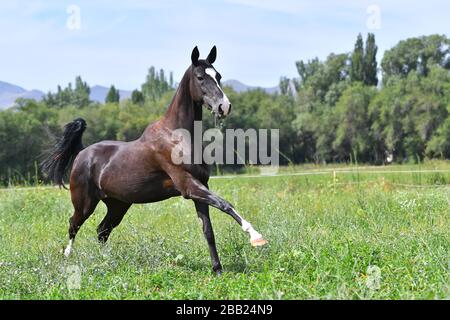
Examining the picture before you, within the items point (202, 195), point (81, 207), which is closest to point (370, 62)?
point (81, 207)

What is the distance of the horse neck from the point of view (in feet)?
20.1

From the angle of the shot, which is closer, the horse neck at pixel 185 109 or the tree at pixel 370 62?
the horse neck at pixel 185 109

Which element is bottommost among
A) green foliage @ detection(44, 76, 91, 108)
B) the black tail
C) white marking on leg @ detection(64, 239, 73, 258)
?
white marking on leg @ detection(64, 239, 73, 258)

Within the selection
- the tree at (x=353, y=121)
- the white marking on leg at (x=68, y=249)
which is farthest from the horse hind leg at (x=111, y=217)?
the tree at (x=353, y=121)

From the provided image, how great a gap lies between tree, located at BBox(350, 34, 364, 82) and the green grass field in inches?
2759

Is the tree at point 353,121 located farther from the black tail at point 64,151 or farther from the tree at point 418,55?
the black tail at point 64,151

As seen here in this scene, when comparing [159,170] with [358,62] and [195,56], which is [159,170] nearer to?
[195,56]

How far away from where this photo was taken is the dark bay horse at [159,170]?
582cm

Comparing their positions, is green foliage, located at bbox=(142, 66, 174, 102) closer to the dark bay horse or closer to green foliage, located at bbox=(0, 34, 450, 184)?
green foliage, located at bbox=(0, 34, 450, 184)

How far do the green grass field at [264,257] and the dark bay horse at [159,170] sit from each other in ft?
1.49

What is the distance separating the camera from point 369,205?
934 cm

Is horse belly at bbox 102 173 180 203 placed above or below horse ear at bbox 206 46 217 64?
below

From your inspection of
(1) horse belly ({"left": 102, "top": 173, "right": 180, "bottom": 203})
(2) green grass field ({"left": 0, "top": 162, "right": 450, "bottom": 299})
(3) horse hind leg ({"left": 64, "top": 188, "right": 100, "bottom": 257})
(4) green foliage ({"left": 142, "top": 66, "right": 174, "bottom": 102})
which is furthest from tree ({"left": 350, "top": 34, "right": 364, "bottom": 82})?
(1) horse belly ({"left": 102, "top": 173, "right": 180, "bottom": 203})
